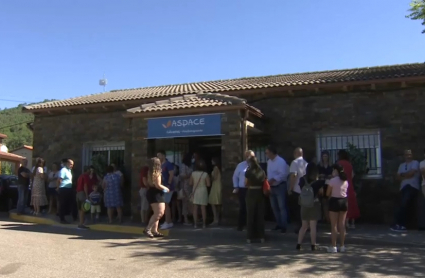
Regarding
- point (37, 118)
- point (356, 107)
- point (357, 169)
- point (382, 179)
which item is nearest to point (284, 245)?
point (357, 169)

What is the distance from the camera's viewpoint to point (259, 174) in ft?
27.2

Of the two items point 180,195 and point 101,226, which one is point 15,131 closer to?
point 101,226

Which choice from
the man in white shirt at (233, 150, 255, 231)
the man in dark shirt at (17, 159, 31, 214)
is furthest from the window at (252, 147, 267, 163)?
the man in dark shirt at (17, 159, 31, 214)

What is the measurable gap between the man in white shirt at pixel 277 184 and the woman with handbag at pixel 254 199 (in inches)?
31.4

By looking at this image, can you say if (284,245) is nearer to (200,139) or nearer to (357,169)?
(357,169)

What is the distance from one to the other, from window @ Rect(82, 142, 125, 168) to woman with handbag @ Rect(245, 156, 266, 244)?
6712 mm

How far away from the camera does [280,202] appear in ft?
30.1

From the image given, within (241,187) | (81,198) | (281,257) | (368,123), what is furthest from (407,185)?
(81,198)

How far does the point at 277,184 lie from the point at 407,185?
2.97 metres

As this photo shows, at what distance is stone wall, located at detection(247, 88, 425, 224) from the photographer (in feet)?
35.3

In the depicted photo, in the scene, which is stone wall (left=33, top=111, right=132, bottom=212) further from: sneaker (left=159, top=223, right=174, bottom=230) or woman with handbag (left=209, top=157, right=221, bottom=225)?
woman with handbag (left=209, top=157, right=221, bottom=225)

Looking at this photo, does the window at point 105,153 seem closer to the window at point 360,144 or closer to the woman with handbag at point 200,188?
the woman with handbag at point 200,188

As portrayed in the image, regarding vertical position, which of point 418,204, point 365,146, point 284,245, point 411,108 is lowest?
point 284,245

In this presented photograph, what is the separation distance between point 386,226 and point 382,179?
1.23 meters
